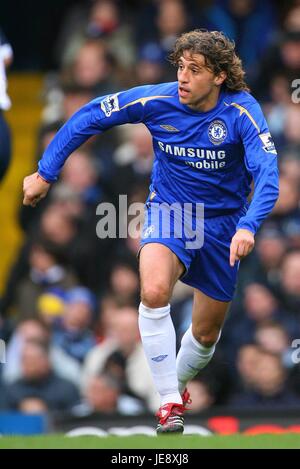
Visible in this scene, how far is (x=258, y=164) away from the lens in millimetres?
7559

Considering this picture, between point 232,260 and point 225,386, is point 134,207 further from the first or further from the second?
point 232,260

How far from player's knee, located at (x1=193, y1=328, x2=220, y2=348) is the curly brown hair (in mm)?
1511

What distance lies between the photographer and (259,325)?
10930mm

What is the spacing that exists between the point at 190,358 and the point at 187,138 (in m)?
1.44

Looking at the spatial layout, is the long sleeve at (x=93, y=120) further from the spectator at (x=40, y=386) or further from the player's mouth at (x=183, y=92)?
the spectator at (x=40, y=386)

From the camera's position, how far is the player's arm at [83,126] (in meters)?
7.93

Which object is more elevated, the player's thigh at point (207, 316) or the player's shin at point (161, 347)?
the player's thigh at point (207, 316)

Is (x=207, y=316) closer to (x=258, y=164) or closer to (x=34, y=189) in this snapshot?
(x=258, y=164)

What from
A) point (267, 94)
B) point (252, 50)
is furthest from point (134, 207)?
point (252, 50)

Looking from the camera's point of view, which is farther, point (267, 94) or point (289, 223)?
point (267, 94)

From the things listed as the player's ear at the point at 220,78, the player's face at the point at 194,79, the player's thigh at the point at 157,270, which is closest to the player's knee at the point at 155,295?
the player's thigh at the point at 157,270

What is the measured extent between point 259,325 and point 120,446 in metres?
3.91

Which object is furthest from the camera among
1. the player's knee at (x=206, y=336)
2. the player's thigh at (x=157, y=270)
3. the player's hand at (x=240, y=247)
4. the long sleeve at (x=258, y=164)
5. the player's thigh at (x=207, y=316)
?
the player's knee at (x=206, y=336)

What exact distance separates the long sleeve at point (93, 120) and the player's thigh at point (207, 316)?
115cm
